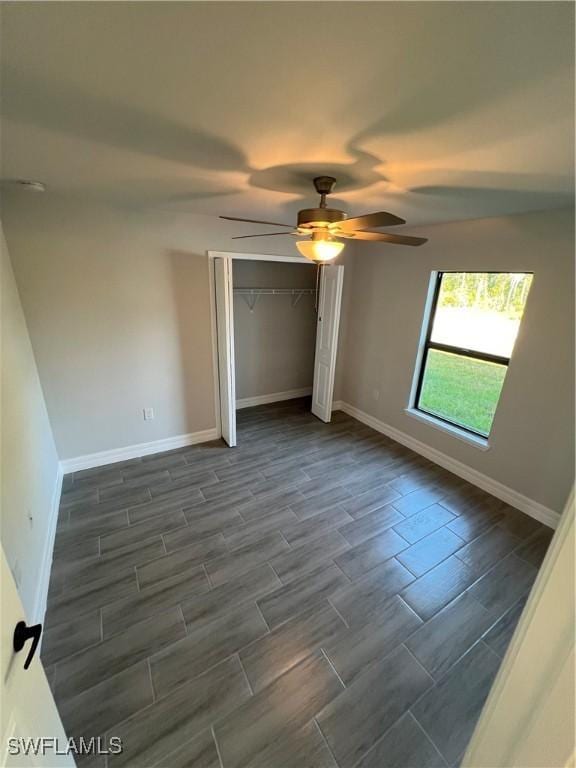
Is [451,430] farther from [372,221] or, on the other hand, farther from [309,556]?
[372,221]

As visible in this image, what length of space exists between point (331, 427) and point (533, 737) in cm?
334

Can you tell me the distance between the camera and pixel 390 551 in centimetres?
225

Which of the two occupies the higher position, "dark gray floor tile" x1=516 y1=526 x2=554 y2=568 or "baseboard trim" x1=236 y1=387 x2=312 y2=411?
"baseboard trim" x1=236 y1=387 x2=312 y2=411

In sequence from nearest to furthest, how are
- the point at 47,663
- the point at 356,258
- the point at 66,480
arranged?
the point at 47,663, the point at 66,480, the point at 356,258

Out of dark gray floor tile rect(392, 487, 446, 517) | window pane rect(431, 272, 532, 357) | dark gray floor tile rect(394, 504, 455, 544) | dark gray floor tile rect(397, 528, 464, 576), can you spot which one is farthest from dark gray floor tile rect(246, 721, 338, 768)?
window pane rect(431, 272, 532, 357)

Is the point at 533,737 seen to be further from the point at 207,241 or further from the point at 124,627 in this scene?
the point at 207,241

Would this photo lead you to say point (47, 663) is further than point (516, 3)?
Yes

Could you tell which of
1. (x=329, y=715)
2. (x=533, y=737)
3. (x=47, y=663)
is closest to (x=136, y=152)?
(x=533, y=737)

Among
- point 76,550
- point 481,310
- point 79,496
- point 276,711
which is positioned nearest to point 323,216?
point 481,310

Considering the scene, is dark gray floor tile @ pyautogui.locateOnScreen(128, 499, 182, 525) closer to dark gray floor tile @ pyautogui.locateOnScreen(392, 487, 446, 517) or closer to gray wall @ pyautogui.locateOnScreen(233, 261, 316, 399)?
dark gray floor tile @ pyautogui.locateOnScreen(392, 487, 446, 517)

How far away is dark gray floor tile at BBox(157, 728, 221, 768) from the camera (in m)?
1.24

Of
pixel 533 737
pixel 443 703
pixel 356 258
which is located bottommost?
pixel 443 703

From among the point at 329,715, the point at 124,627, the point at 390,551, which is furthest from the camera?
the point at 390,551

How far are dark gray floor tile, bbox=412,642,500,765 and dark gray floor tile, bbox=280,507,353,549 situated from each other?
1.05 meters
